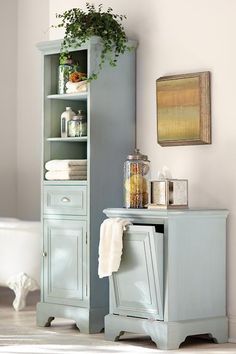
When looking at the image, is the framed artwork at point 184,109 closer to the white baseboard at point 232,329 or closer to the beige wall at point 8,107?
the white baseboard at point 232,329

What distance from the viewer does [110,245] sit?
4.96 metres

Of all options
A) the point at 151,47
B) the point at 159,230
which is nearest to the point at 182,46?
the point at 151,47

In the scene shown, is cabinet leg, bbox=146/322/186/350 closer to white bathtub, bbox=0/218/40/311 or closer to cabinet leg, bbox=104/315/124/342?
cabinet leg, bbox=104/315/124/342

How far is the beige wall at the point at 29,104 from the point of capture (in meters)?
7.59

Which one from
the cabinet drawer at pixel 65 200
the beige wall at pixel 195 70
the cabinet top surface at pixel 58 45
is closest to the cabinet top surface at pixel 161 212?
the beige wall at pixel 195 70

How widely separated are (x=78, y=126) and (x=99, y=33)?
22.9 inches

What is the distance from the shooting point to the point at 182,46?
210 inches

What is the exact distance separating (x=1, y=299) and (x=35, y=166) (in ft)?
4.04

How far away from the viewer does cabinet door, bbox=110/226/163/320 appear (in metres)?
4.80

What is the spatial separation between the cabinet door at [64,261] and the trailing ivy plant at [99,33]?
96 centimetres

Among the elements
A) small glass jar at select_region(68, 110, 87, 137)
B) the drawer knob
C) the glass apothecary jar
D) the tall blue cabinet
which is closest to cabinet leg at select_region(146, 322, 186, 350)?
the tall blue cabinet

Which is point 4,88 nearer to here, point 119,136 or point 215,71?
point 119,136

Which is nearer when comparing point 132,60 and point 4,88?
point 132,60

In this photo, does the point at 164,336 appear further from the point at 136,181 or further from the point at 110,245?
the point at 136,181
